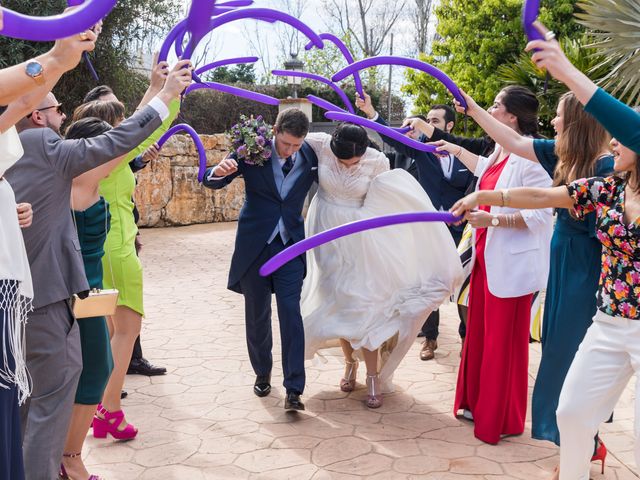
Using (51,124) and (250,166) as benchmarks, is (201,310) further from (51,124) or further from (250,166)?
(51,124)

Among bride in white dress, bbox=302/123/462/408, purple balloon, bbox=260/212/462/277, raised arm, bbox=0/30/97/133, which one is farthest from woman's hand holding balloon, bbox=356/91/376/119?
raised arm, bbox=0/30/97/133

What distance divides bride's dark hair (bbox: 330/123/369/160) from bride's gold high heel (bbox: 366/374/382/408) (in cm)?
152

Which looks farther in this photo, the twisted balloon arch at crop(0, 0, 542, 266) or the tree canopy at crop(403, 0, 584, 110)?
the tree canopy at crop(403, 0, 584, 110)

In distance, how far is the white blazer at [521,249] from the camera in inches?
161

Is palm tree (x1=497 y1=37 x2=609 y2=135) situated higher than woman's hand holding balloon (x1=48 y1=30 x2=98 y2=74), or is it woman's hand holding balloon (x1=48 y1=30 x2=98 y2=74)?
palm tree (x1=497 y1=37 x2=609 y2=135)

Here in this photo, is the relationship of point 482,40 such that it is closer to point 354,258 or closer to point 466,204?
point 354,258

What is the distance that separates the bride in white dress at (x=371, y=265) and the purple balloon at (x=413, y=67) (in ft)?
1.61

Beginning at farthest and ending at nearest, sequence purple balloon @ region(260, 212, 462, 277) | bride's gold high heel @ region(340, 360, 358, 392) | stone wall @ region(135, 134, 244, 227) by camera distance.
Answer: stone wall @ region(135, 134, 244, 227) < bride's gold high heel @ region(340, 360, 358, 392) < purple balloon @ region(260, 212, 462, 277)

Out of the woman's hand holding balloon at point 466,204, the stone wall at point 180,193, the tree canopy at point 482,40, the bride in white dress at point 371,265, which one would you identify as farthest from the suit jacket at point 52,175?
the tree canopy at point 482,40

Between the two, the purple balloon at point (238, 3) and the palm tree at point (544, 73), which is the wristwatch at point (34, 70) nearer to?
the purple balloon at point (238, 3)

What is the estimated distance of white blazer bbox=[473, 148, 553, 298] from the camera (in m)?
4.10

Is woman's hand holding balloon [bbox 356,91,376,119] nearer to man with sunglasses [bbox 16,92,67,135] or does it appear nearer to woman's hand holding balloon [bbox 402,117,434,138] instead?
woman's hand holding balloon [bbox 402,117,434,138]

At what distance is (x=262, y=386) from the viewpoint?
493 centimetres

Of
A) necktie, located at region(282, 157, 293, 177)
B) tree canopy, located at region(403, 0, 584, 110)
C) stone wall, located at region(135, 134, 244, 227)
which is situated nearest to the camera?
necktie, located at region(282, 157, 293, 177)
